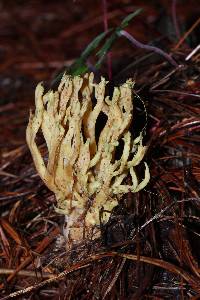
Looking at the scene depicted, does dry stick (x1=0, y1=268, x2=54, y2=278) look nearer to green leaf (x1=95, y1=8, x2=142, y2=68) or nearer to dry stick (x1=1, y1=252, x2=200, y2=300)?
dry stick (x1=1, y1=252, x2=200, y2=300)

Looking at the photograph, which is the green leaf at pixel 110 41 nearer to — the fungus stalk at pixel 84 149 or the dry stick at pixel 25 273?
the fungus stalk at pixel 84 149

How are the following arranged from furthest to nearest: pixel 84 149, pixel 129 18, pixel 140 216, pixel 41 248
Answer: pixel 129 18
pixel 41 248
pixel 140 216
pixel 84 149

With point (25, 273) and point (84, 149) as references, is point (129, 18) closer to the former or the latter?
point (84, 149)

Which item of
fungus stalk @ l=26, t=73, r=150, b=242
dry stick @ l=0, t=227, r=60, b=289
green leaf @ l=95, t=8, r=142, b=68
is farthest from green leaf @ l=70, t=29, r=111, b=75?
dry stick @ l=0, t=227, r=60, b=289

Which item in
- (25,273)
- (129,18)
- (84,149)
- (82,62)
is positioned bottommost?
(25,273)

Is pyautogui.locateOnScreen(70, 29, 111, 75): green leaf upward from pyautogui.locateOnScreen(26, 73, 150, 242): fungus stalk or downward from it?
upward

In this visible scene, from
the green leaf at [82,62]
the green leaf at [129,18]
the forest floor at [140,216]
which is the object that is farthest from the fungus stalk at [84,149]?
the green leaf at [129,18]

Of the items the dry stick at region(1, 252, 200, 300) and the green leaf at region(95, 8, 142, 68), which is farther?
the green leaf at region(95, 8, 142, 68)

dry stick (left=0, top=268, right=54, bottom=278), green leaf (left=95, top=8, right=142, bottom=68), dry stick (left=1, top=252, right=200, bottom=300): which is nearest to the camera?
dry stick (left=1, top=252, right=200, bottom=300)

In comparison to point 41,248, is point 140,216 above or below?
above

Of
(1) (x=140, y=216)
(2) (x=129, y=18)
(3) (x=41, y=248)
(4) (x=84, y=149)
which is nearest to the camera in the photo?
(4) (x=84, y=149)

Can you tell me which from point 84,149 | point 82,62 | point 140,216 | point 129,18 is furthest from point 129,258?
point 129,18
